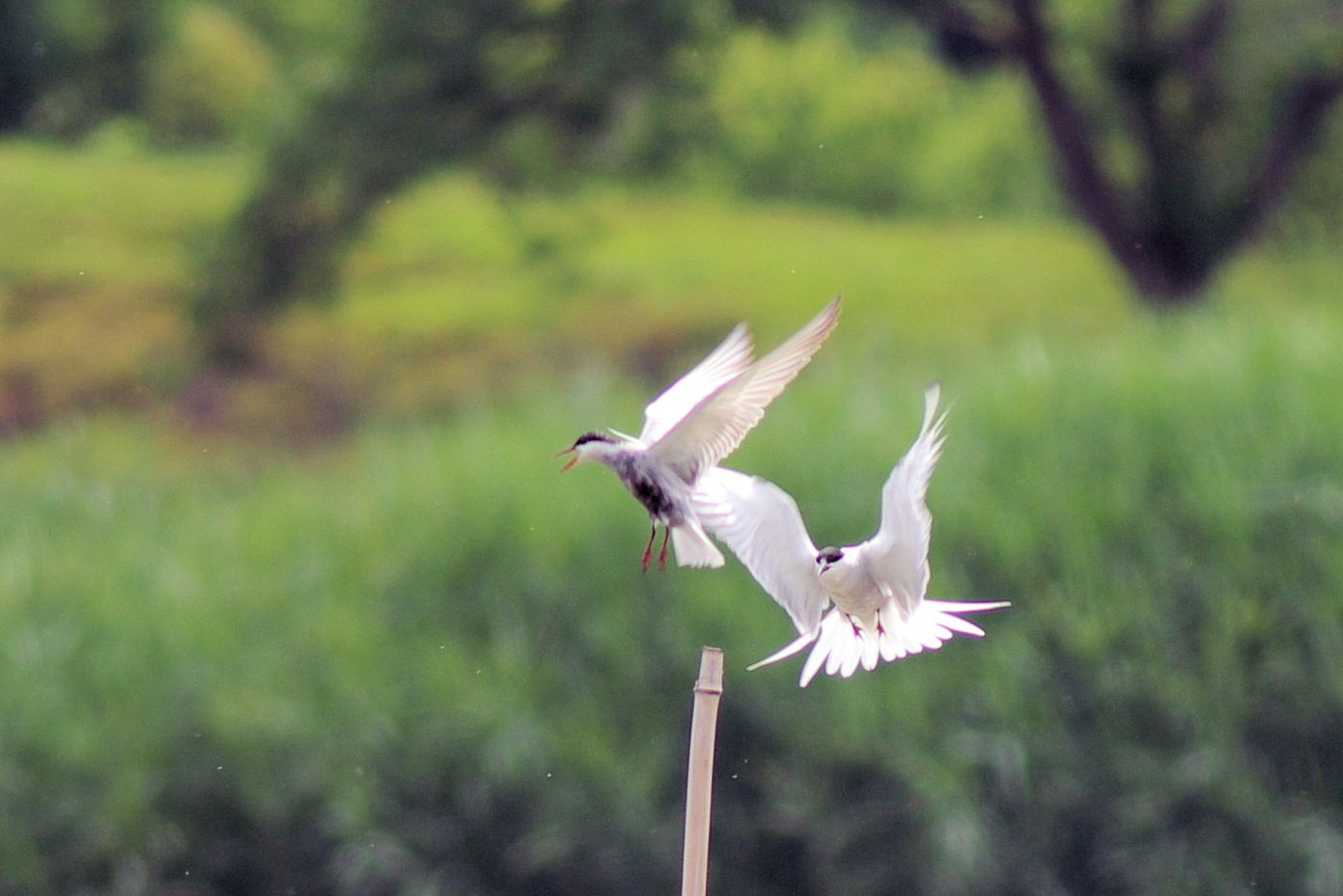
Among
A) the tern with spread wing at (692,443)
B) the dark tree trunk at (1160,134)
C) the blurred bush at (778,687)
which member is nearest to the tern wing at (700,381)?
the tern with spread wing at (692,443)

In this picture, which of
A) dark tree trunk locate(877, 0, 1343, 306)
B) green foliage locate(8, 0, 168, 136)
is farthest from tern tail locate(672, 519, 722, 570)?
green foliage locate(8, 0, 168, 136)

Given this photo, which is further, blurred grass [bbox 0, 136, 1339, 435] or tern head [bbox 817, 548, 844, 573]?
blurred grass [bbox 0, 136, 1339, 435]

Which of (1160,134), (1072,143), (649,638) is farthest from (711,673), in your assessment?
(1160,134)

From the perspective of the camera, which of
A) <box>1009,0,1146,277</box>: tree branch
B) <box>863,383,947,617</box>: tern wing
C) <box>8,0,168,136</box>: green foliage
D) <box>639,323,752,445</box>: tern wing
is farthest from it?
<box>8,0,168,136</box>: green foliage

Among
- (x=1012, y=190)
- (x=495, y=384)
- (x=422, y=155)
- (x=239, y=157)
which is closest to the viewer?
(x=422, y=155)

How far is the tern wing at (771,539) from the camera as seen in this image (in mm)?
1062

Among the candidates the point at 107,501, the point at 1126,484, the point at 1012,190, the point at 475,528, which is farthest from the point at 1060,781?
the point at 1012,190

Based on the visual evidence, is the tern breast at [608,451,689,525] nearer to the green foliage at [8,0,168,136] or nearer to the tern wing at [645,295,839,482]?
the tern wing at [645,295,839,482]

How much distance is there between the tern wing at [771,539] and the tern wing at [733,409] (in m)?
0.05

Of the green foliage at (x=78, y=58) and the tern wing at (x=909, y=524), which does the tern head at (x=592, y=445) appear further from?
the green foliage at (x=78, y=58)

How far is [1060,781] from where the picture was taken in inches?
136

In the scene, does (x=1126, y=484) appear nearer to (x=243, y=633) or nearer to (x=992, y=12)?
(x=243, y=633)

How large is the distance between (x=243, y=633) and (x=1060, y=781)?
2019 mm

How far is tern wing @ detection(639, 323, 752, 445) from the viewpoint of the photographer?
1194mm
